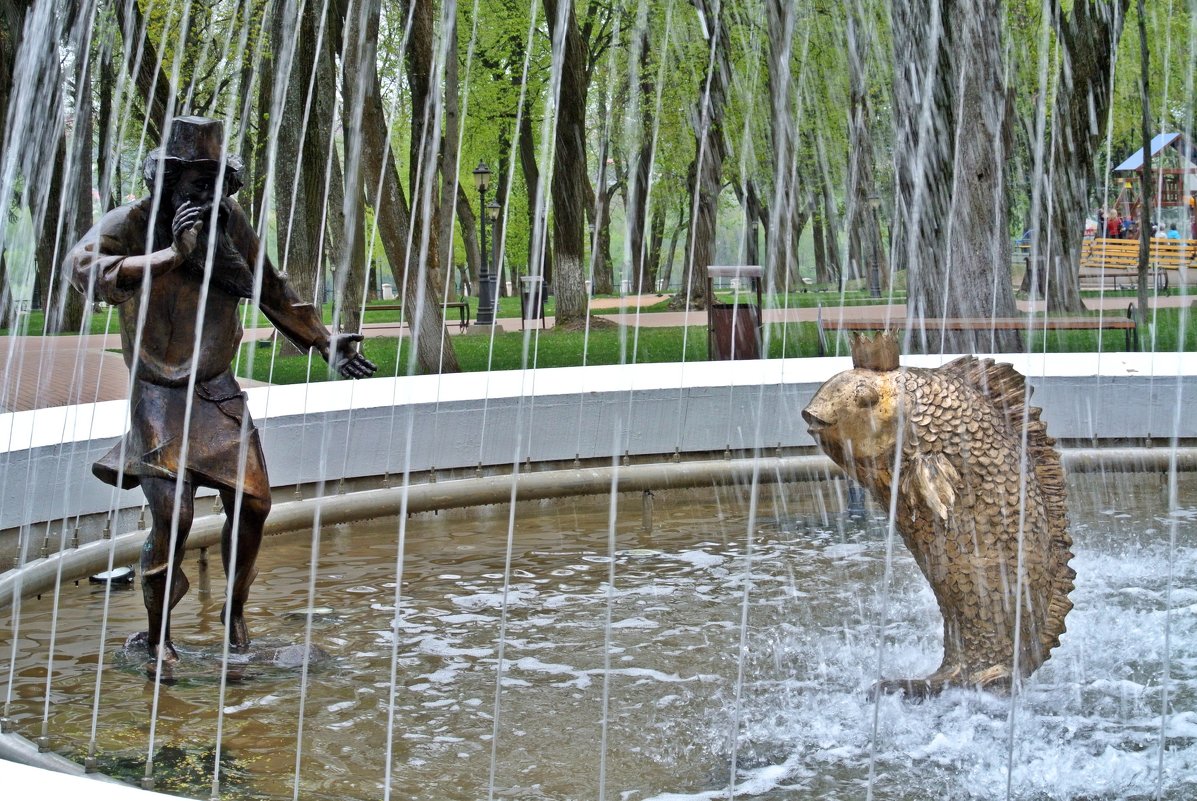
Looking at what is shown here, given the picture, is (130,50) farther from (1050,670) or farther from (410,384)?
(1050,670)

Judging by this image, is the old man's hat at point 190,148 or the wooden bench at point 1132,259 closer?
the old man's hat at point 190,148

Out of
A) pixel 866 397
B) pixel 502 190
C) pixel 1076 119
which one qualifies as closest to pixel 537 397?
pixel 866 397

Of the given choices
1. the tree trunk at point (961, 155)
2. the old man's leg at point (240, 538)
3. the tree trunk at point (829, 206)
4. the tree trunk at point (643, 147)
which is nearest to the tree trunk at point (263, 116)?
the tree trunk at point (643, 147)

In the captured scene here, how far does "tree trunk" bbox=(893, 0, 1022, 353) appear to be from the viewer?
546 inches

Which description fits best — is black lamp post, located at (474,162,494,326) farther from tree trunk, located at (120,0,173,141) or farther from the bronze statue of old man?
the bronze statue of old man

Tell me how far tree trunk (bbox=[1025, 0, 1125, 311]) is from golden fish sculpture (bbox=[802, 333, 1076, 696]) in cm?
1301

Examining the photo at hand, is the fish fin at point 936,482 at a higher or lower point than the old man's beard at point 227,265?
lower

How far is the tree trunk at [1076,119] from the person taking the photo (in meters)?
18.3

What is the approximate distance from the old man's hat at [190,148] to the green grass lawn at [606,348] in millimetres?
9833

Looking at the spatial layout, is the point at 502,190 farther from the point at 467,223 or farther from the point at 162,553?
the point at 162,553

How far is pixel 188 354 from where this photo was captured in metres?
5.09

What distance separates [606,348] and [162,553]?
13.7 metres

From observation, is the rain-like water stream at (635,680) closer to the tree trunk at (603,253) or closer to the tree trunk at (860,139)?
the tree trunk at (860,139)

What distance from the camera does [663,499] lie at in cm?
874
